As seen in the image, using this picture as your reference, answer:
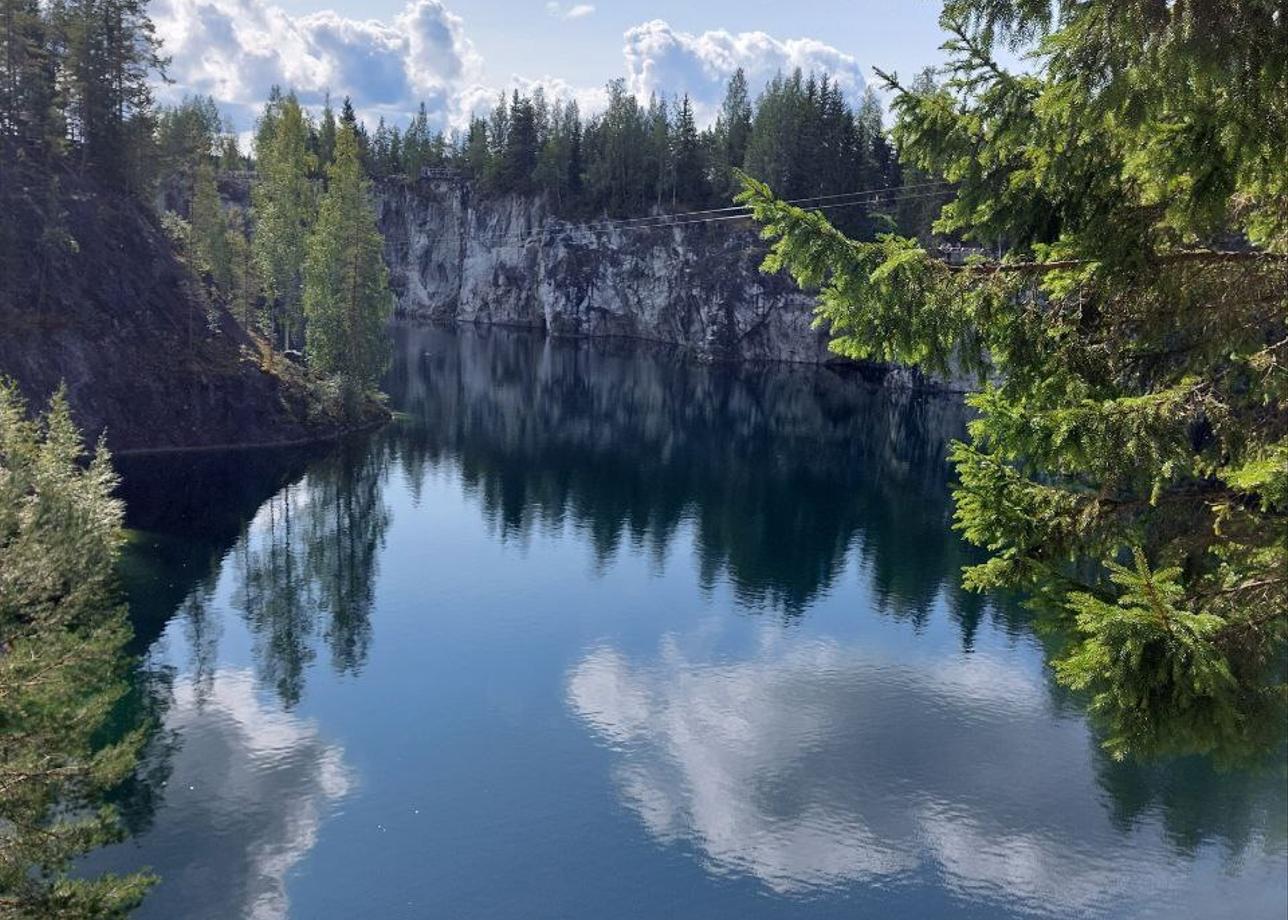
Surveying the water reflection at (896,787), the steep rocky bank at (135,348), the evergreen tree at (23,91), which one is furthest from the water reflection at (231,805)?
the evergreen tree at (23,91)

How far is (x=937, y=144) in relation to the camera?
10930mm

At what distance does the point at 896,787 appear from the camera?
29547 millimetres

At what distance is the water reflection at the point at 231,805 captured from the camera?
2414cm

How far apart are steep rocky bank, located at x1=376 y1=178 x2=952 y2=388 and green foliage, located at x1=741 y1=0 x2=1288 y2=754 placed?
94.9 metres

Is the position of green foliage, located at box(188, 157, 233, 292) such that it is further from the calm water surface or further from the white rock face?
the white rock face

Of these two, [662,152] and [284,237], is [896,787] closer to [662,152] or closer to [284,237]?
[284,237]

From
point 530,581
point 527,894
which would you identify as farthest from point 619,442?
point 527,894

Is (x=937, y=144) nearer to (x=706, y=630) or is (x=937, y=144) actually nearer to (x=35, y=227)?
(x=706, y=630)

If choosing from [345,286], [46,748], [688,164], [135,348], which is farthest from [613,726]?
[688,164]

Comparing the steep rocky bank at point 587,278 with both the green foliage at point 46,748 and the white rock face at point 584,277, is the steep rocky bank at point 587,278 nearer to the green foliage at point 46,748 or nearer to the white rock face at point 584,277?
the white rock face at point 584,277

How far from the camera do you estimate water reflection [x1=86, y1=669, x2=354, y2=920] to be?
24.1 metres

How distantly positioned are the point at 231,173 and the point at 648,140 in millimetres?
62266

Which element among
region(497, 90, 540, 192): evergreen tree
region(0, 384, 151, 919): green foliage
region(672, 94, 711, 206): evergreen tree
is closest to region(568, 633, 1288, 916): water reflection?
region(0, 384, 151, 919): green foliage

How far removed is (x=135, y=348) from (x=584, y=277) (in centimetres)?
8376
